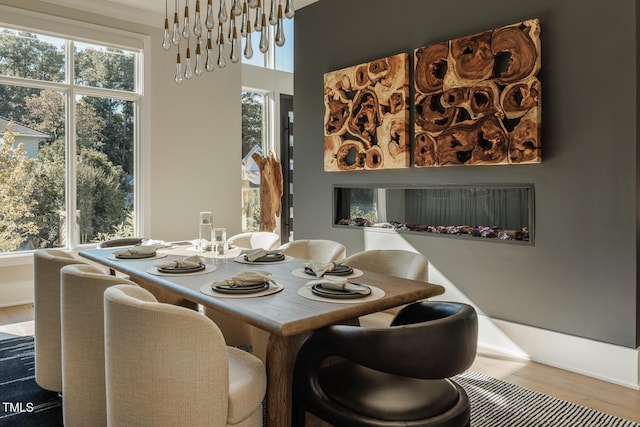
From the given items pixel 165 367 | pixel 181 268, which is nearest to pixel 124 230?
pixel 181 268

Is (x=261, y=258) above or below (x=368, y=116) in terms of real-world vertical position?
below

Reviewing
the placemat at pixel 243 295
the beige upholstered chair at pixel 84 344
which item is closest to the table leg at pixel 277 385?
the placemat at pixel 243 295

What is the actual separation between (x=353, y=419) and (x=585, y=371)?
2134 mm

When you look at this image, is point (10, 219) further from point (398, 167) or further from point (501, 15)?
point (501, 15)

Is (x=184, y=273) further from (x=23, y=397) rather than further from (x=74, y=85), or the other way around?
(x=74, y=85)

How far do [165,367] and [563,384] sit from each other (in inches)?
92.8

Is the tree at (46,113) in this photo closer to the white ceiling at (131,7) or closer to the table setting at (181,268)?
the white ceiling at (131,7)

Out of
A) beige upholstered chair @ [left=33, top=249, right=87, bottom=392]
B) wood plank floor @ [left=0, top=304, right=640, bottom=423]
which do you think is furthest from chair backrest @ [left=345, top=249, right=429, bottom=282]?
beige upholstered chair @ [left=33, top=249, right=87, bottom=392]

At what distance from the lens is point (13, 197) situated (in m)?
4.36

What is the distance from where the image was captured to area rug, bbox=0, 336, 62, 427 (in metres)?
2.27

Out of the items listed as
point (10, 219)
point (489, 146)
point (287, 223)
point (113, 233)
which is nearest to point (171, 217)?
point (113, 233)

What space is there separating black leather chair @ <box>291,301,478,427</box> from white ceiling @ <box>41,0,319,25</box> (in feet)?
13.3

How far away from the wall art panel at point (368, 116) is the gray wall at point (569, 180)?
237 mm

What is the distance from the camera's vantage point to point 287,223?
692cm
